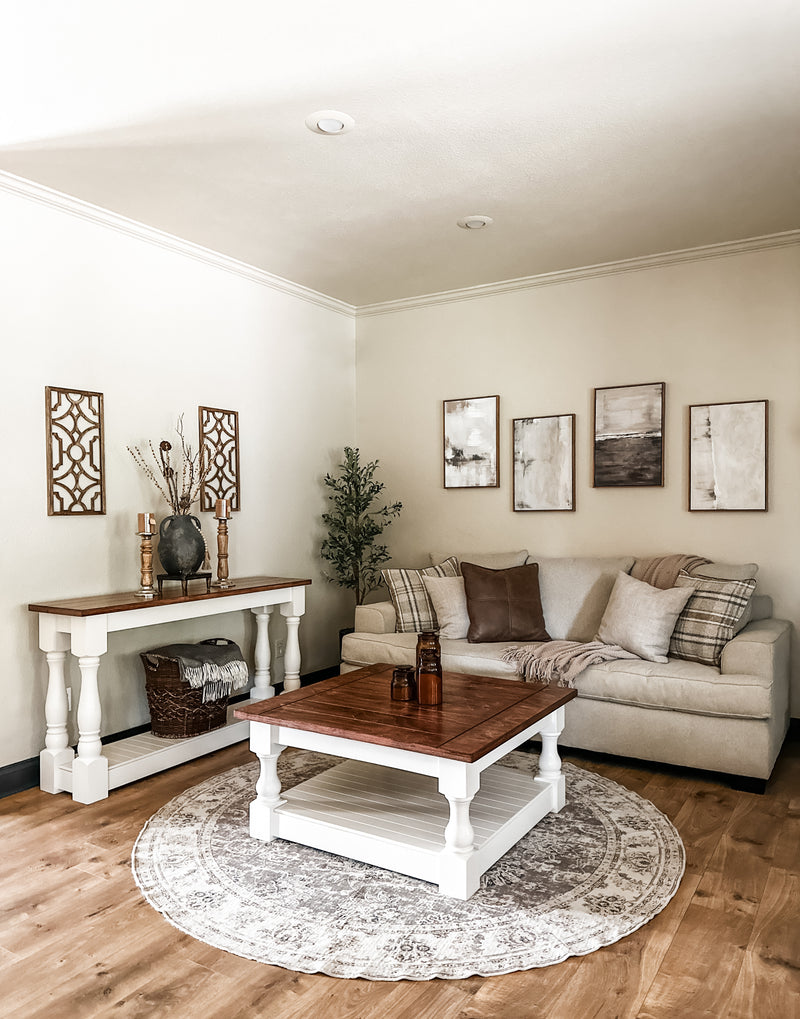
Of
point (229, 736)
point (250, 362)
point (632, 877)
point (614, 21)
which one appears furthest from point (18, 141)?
point (632, 877)

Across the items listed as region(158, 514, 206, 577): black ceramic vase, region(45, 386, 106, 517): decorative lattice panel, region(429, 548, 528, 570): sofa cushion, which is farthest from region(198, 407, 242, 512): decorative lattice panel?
region(429, 548, 528, 570): sofa cushion

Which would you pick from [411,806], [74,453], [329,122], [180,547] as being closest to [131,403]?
[74,453]

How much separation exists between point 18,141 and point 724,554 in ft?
13.0

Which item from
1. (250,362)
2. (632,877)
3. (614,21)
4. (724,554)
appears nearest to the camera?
(614,21)

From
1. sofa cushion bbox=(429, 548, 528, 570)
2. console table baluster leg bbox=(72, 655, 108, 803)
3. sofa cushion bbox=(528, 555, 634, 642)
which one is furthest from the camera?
sofa cushion bbox=(429, 548, 528, 570)

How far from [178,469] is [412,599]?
1.54 metres

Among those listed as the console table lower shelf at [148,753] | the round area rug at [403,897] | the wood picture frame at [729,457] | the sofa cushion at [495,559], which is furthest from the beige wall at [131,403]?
the wood picture frame at [729,457]

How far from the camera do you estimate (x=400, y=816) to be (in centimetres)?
274

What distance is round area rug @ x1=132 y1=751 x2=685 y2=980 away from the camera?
209 cm

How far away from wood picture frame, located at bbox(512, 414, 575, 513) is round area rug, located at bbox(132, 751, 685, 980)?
7.07 ft

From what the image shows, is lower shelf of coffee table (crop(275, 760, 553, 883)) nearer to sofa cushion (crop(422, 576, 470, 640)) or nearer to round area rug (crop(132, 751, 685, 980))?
round area rug (crop(132, 751, 685, 980))

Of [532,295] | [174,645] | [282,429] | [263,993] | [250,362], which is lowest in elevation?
[263,993]

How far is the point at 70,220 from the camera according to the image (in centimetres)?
362

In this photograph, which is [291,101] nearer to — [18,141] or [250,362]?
[18,141]
